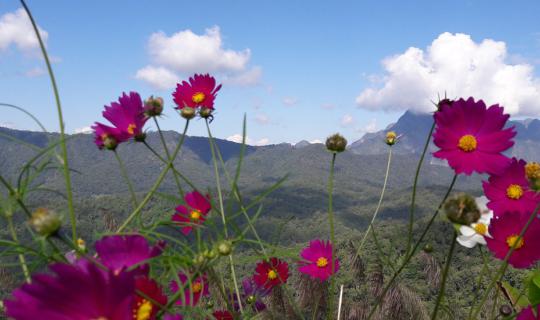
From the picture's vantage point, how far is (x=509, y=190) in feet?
2.27

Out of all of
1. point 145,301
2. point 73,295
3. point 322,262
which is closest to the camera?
point 73,295

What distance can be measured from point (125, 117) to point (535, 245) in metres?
0.68

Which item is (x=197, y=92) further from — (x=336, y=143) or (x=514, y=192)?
(x=514, y=192)

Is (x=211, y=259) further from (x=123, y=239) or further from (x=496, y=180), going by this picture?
(x=496, y=180)

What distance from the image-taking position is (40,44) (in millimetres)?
462

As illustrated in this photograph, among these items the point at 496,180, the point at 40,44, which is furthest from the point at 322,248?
the point at 40,44

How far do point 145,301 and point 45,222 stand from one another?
108 millimetres

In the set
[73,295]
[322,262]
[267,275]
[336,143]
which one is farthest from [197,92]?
[73,295]

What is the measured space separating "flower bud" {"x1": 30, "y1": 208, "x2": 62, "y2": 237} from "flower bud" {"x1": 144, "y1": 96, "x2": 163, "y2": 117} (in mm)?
346

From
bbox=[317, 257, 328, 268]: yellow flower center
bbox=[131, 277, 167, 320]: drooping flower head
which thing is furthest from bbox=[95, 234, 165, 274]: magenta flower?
bbox=[317, 257, 328, 268]: yellow flower center

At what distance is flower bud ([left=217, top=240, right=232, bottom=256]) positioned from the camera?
45 cm

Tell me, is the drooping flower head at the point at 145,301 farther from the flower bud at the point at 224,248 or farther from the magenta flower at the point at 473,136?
the magenta flower at the point at 473,136

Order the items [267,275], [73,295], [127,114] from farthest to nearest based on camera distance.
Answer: [267,275] < [127,114] < [73,295]

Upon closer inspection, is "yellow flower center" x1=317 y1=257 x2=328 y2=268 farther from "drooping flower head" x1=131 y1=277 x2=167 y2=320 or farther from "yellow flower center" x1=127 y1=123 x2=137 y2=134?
"drooping flower head" x1=131 y1=277 x2=167 y2=320
